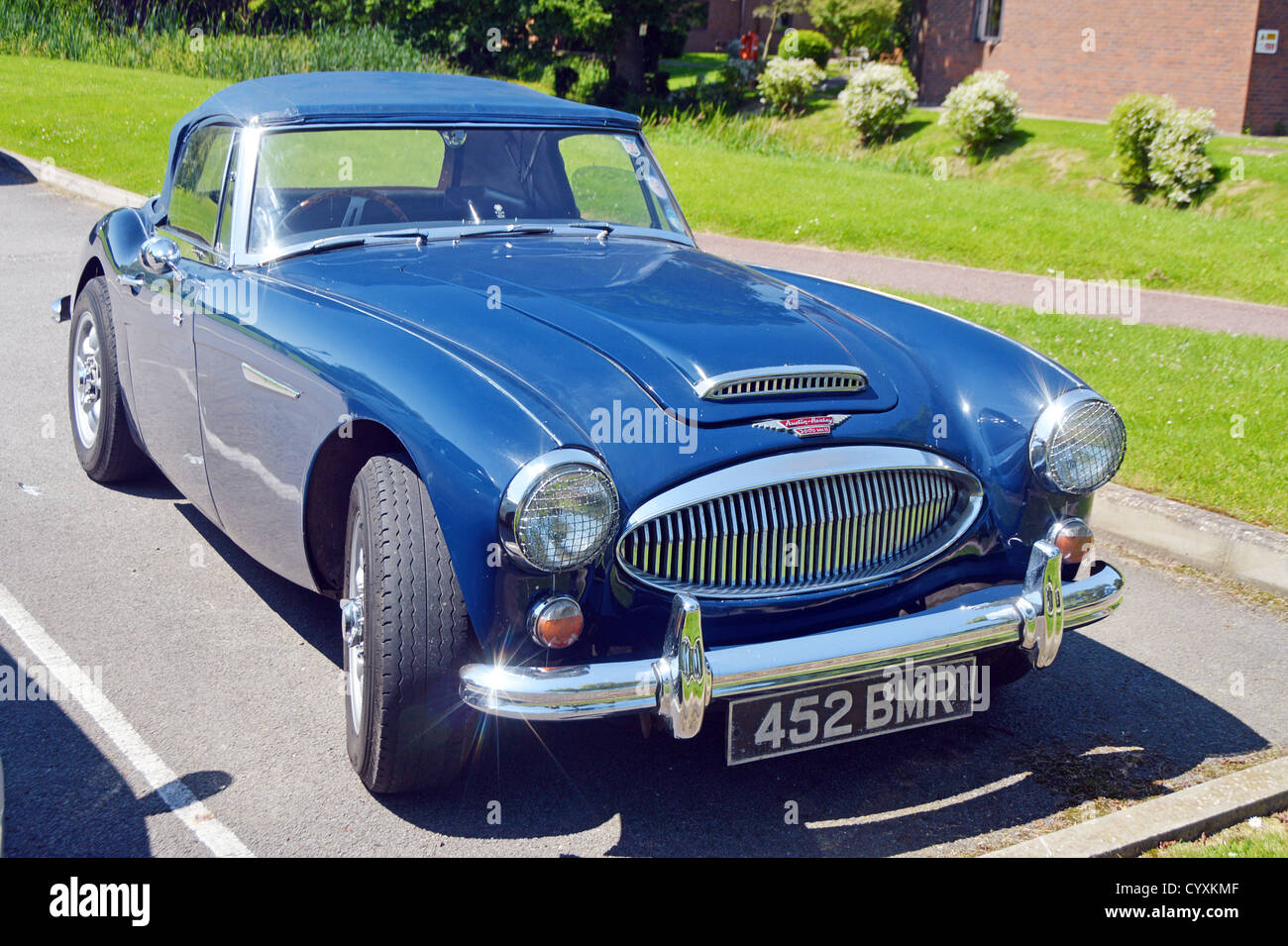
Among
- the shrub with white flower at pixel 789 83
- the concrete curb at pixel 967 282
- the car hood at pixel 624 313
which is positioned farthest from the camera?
the shrub with white flower at pixel 789 83

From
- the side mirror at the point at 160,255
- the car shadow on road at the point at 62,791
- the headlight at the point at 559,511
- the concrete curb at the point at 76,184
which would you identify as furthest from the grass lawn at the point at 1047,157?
the car shadow on road at the point at 62,791

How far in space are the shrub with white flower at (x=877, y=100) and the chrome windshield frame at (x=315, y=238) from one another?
1795 centimetres

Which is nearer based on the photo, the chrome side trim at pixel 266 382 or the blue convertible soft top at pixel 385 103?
the chrome side trim at pixel 266 382

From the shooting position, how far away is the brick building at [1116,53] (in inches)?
808

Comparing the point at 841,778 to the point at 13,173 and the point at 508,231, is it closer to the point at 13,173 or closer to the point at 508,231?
the point at 508,231

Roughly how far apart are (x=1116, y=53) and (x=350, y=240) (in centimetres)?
2176

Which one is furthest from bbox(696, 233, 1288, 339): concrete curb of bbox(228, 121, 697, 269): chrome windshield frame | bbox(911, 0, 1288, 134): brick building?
bbox(911, 0, 1288, 134): brick building

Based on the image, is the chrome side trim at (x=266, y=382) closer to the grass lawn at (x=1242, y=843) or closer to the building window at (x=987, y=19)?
the grass lawn at (x=1242, y=843)

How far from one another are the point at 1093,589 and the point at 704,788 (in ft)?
3.89

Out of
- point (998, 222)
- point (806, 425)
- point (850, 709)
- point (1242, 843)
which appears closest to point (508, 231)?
point (806, 425)

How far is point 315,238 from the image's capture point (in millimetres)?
4086

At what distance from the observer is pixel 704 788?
3330 millimetres

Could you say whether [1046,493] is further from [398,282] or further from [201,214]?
[201,214]
